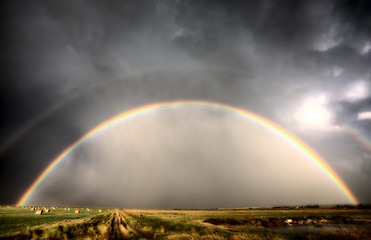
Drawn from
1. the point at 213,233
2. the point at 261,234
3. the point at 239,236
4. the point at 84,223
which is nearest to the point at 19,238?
the point at 84,223

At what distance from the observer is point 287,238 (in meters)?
28.9

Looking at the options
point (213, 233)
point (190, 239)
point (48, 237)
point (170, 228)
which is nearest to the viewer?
point (48, 237)

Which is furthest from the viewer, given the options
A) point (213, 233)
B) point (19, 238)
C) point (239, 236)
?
point (213, 233)

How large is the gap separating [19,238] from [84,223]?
8648mm

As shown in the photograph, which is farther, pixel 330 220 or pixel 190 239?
pixel 330 220

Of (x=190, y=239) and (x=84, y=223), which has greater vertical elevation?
(x=84, y=223)

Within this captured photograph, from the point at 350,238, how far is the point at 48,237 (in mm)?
42550

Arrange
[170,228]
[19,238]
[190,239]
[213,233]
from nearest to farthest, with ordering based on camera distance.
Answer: [19,238] → [190,239] → [213,233] → [170,228]

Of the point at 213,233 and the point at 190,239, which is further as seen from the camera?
the point at 213,233

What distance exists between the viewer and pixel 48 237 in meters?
23.7

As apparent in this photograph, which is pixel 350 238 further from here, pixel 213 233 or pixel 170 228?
pixel 170 228

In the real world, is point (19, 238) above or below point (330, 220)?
above

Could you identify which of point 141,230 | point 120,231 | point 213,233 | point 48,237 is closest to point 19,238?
point 48,237

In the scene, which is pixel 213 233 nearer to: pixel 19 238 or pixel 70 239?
pixel 70 239
